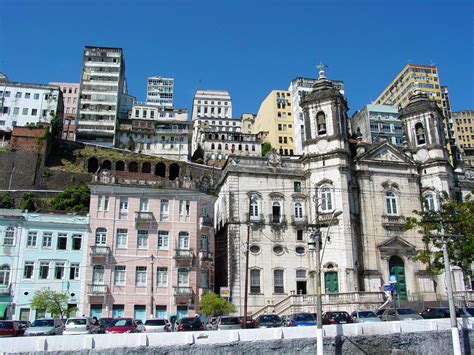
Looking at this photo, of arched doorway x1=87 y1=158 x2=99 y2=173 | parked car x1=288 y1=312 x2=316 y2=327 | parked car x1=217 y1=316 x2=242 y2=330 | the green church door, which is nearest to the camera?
parked car x1=217 y1=316 x2=242 y2=330

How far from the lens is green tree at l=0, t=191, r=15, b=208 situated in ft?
206

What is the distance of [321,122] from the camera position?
175ft

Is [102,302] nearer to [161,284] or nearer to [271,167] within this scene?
[161,284]

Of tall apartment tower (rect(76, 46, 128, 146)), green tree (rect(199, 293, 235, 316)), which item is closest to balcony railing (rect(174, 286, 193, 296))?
green tree (rect(199, 293, 235, 316))

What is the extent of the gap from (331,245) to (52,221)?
25.3m

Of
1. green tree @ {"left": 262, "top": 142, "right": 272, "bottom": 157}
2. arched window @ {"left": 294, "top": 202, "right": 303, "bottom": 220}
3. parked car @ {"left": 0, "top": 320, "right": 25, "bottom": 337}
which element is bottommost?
parked car @ {"left": 0, "top": 320, "right": 25, "bottom": 337}

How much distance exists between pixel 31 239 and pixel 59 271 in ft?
11.9

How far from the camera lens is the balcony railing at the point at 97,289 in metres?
41.9

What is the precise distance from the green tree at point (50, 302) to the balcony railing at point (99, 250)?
4.16 metres

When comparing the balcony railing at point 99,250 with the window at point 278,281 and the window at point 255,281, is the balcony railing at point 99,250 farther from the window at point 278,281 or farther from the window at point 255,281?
the window at point 278,281

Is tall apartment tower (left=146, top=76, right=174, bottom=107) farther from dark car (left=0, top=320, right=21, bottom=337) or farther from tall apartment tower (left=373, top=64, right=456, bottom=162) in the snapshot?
dark car (left=0, top=320, right=21, bottom=337)

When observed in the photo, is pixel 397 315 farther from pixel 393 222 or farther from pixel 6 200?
pixel 6 200

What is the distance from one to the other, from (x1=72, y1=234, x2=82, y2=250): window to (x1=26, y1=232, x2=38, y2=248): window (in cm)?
313

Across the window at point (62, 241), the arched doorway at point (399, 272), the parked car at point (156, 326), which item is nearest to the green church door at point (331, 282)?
the arched doorway at point (399, 272)
